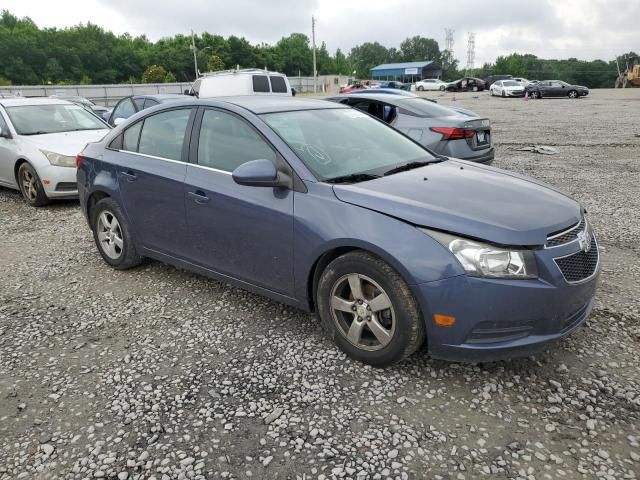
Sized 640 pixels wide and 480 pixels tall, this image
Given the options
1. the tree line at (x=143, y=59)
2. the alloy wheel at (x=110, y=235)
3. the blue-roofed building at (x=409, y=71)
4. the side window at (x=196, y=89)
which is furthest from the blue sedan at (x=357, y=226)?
the blue-roofed building at (x=409, y=71)

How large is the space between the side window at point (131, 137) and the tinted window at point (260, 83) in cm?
1167

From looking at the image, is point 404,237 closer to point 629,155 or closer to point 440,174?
point 440,174

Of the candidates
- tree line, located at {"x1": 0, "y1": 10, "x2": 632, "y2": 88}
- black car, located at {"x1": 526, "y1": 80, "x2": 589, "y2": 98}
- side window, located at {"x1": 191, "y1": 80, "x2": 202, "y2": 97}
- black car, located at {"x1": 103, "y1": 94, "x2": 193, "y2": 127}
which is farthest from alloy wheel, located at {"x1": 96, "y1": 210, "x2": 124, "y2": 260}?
tree line, located at {"x1": 0, "y1": 10, "x2": 632, "y2": 88}

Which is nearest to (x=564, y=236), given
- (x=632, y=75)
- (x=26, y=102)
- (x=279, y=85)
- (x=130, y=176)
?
(x=130, y=176)

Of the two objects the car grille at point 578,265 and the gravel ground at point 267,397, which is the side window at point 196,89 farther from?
the car grille at point 578,265

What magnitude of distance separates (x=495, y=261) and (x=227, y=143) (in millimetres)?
2139

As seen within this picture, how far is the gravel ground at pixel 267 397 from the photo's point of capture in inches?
96.9

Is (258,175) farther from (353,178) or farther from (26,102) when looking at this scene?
(26,102)

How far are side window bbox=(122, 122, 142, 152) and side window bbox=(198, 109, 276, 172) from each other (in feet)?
2.99

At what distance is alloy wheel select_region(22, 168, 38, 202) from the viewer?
295 inches

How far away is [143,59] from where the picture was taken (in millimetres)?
90125

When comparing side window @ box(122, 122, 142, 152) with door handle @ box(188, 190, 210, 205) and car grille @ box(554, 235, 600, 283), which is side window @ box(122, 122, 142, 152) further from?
car grille @ box(554, 235, 600, 283)

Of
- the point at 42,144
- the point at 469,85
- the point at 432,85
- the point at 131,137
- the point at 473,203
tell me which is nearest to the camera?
the point at 473,203

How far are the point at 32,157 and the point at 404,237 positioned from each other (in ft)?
21.5
